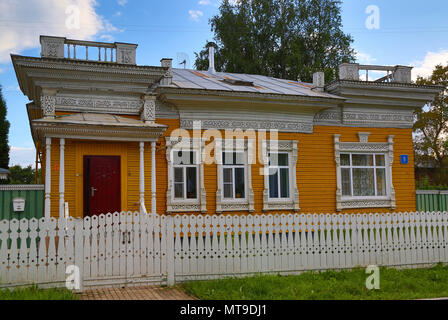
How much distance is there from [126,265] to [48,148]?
398 centimetres

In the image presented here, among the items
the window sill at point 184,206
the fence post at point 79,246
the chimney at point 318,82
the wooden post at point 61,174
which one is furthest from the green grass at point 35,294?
the chimney at point 318,82

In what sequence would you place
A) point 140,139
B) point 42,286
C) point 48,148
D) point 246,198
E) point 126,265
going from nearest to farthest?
1. point 42,286
2. point 126,265
3. point 48,148
4. point 140,139
5. point 246,198

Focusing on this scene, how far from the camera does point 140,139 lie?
10094 millimetres

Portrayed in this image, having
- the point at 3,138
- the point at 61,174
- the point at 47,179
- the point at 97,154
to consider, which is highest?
the point at 3,138

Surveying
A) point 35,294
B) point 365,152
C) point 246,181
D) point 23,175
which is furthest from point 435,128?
point 23,175

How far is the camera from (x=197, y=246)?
757 centimetres

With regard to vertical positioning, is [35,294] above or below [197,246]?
below

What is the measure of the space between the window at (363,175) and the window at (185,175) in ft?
16.2

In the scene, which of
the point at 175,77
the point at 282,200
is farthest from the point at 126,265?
the point at 175,77

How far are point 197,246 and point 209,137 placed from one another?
488 centimetres

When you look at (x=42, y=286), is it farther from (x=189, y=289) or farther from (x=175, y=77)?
(x=175, y=77)

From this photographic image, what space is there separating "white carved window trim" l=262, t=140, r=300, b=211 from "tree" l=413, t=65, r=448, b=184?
63.7 feet

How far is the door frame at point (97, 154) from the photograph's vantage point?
10.3m

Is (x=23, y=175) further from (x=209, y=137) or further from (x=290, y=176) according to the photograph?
(x=290, y=176)
